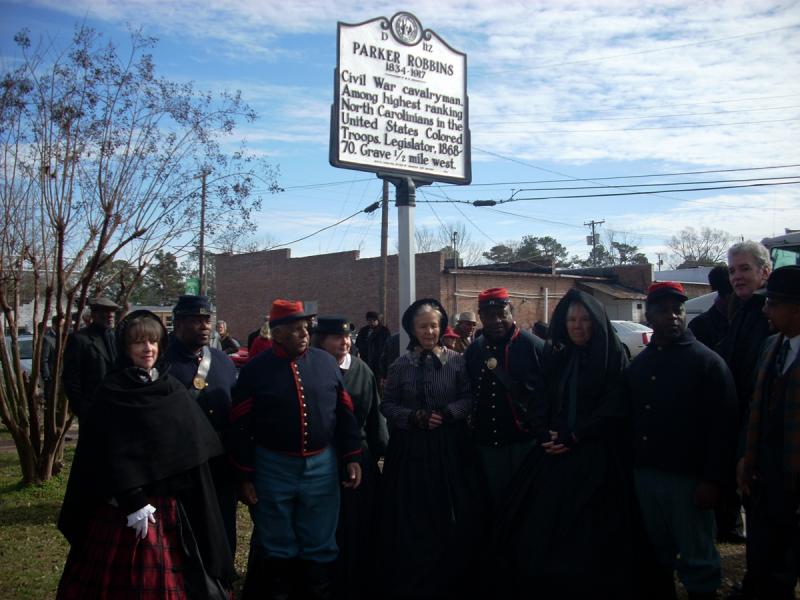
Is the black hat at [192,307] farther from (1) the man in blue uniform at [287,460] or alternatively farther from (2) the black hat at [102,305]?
(2) the black hat at [102,305]

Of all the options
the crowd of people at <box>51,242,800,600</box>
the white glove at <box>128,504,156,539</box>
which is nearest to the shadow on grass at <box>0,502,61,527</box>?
the crowd of people at <box>51,242,800,600</box>

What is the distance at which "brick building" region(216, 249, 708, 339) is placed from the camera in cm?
3141

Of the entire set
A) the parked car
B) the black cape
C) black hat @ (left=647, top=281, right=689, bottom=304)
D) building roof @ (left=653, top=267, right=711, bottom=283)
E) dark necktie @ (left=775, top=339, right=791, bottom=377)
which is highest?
building roof @ (left=653, top=267, right=711, bottom=283)

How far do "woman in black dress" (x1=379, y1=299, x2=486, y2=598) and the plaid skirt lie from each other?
1350 millimetres

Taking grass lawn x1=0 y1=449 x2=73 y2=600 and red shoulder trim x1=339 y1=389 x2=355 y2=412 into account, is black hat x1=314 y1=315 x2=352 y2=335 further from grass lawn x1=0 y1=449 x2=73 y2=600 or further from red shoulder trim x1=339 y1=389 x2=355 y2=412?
grass lawn x1=0 y1=449 x2=73 y2=600

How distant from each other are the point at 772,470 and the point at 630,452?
2.91 ft

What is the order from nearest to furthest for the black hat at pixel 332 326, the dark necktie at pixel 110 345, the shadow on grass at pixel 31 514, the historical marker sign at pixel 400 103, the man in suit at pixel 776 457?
the man in suit at pixel 776 457 < the black hat at pixel 332 326 < the shadow on grass at pixel 31 514 < the historical marker sign at pixel 400 103 < the dark necktie at pixel 110 345

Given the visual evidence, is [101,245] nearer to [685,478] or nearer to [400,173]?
[400,173]

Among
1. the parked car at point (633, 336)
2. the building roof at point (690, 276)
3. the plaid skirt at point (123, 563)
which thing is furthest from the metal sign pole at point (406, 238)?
the building roof at point (690, 276)

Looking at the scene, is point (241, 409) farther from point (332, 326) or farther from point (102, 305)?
point (102, 305)

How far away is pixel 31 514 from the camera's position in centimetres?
698

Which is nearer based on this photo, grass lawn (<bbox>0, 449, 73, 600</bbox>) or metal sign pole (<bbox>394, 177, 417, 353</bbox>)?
grass lawn (<bbox>0, 449, 73, 600</bbox>)

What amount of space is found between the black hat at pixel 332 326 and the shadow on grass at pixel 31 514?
3308mm

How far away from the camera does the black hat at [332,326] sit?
5.41 metres
